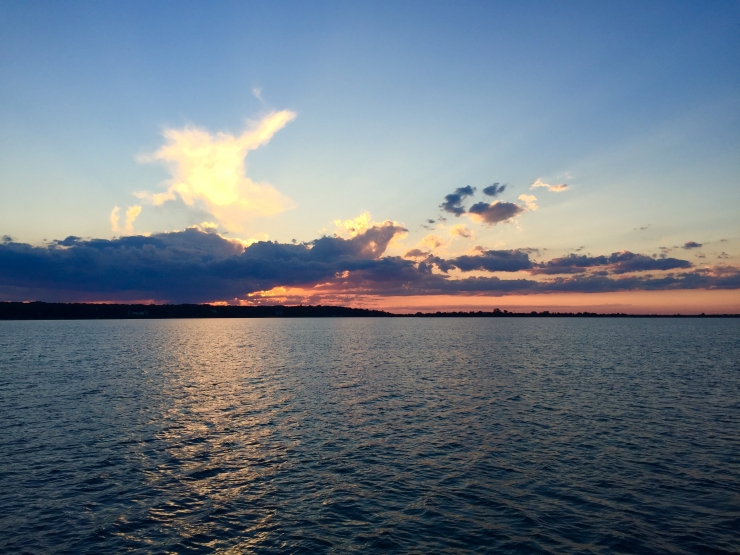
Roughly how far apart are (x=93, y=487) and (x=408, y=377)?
46.1 meters

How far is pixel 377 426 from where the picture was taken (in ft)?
125

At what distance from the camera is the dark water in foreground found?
64.5 ft

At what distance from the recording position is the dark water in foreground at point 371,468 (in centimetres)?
1967

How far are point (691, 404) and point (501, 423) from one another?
21.8 meters

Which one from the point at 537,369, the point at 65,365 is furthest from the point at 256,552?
the point at 65,365

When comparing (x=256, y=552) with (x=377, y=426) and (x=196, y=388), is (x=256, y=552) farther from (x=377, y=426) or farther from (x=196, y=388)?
(x=196, y=388)

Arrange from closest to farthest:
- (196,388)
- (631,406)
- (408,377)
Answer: (631,406) → (196,388) → (408,377)

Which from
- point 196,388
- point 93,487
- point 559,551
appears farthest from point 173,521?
point 196,388

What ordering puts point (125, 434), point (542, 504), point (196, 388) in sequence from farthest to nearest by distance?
point (196, 388), point (125, 434), point (542, 504)

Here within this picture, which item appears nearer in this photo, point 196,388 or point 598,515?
point 598,515

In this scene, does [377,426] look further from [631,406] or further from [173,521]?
[631,406]

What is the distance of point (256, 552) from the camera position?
18.4m

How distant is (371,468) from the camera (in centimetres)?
2786

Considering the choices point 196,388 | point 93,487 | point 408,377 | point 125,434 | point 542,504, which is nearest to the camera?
point 542,504
